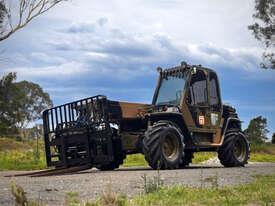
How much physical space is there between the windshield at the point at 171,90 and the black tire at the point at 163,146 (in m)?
1.46

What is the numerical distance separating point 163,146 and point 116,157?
6.70ft

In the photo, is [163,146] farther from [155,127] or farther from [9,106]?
[9,106]

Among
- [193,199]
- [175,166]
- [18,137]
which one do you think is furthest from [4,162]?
[18,137]

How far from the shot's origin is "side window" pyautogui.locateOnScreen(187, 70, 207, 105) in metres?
17.2

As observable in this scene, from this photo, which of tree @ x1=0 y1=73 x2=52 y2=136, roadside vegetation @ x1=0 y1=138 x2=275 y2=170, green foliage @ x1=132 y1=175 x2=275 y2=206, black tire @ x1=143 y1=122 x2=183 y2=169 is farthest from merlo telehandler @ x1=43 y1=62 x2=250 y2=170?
tree @ x1=0 y1=73 x2=52 y2=136

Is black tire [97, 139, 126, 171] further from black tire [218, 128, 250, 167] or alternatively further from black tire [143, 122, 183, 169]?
black tire [218, 128, 250, 167]

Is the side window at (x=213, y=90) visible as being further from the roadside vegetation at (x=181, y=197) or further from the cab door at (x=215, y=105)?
the roadside vegetation at (x=181, y=197)

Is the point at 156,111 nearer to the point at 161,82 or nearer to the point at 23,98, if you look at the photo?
the point at 161,82

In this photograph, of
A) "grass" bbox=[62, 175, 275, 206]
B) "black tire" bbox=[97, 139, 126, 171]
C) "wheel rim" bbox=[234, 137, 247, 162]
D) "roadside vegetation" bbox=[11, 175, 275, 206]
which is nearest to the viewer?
"roadside vegetation" bbox=[11, 175, 275, 206]

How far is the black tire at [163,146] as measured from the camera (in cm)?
1491

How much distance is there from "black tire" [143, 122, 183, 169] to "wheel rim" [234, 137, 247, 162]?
383cm

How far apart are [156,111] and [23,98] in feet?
187

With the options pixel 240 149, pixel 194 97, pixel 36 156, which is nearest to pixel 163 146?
pixel 194 97

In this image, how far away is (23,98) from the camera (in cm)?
7131
